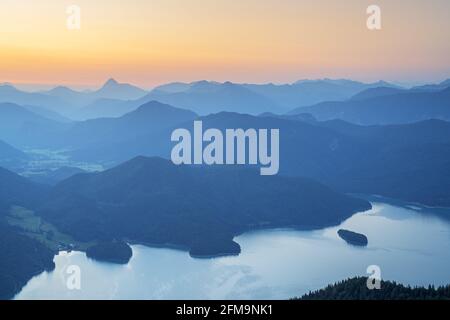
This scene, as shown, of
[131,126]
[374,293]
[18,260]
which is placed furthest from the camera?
[131,126]

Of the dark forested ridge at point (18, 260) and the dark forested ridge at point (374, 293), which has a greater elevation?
the dark forested ridge at point (374, 293)

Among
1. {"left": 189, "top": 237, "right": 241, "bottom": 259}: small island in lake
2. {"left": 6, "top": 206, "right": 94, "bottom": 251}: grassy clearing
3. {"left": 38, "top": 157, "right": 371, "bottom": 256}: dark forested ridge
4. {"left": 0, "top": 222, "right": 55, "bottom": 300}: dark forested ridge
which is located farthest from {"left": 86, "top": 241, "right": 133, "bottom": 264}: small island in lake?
{"left": 189, "top": 237, "right": 241, "bottom": 259}: small island in lake

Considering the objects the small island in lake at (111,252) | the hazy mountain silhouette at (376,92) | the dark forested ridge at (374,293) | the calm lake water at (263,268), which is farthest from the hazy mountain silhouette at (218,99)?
the dark forested ridge at (374,293)

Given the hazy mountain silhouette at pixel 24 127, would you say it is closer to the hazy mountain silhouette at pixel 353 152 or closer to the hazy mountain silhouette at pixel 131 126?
the hazy mountain silhouette at pixel 131 126

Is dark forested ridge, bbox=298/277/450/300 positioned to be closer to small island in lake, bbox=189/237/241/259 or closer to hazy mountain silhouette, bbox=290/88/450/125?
small island in lake, bbox=189/237/241/259

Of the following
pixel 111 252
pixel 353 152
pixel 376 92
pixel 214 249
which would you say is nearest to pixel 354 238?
pixel 214 249

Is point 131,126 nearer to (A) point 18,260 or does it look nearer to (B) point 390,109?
(B) point 390,109
